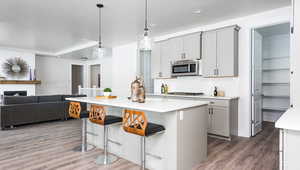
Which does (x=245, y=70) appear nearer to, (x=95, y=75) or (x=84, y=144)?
(x=84, y=144)

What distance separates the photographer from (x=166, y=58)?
496 centimetres

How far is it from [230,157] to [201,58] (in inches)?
89.6

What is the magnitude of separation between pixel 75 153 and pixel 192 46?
3335 mm

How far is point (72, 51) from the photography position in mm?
7645

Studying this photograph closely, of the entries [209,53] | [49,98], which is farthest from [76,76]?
[209,53]

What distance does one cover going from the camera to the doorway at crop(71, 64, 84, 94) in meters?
10.2

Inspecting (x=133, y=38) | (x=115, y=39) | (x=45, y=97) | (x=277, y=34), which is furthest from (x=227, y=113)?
(x=45, y=97)

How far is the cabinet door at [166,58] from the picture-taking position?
488 cm

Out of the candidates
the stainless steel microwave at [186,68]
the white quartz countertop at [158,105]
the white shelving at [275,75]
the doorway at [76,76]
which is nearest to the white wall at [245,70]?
the stainless steel microwave at [186,68]

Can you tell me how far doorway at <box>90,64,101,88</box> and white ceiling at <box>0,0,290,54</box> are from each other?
4699mm

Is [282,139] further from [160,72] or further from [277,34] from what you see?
[277,34]

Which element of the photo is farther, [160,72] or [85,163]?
[160,72]

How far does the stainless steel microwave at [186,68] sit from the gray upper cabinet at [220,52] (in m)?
0.18

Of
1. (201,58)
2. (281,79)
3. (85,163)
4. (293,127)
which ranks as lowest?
(85,163)
